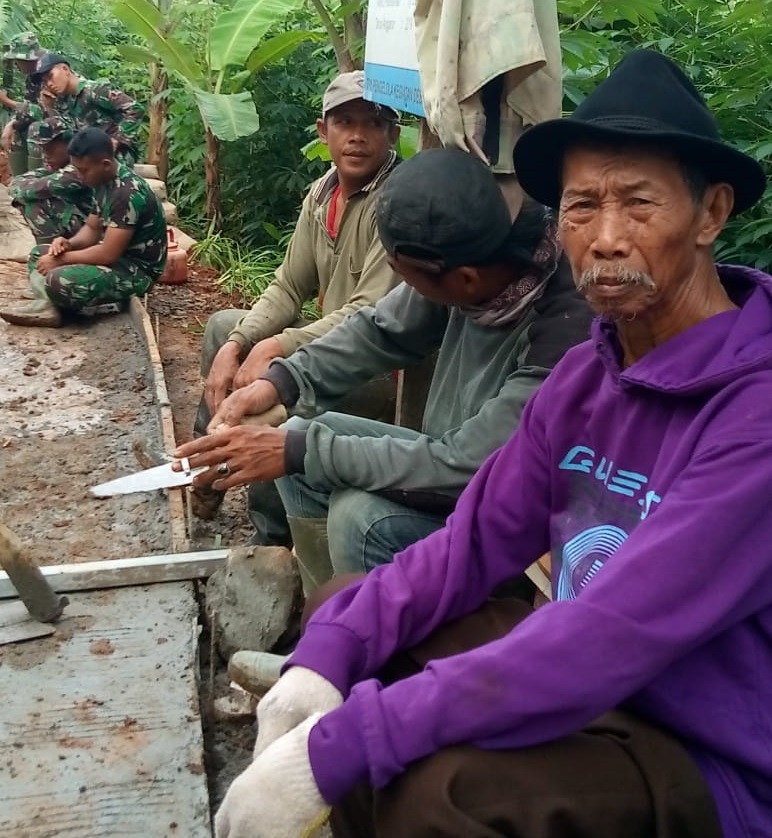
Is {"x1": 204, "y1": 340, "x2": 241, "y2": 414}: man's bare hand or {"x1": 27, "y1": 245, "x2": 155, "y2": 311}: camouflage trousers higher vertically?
{"x1": 204, "y1": 340, "x2": 241, "y2": 414}: man's bare hand

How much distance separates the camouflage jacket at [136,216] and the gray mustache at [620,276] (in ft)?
17.0

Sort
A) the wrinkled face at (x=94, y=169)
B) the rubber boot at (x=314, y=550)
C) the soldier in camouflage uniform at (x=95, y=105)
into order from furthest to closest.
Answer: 1. the soldier in camouflage uniform at (x=95, y=105)
2. the wrinkled face at (x=94, y=169)
3. the rubber boot at (x=314, y=550)

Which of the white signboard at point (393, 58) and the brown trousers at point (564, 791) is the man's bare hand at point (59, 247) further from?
the brown trousers at point (564, 791)

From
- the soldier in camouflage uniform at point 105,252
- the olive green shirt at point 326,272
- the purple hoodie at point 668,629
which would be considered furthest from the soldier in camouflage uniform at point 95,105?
the purple hoodie at point 668,629

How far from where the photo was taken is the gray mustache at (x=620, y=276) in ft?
4.74

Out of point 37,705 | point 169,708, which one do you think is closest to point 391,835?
point 169,708

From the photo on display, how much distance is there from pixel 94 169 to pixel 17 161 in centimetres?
486

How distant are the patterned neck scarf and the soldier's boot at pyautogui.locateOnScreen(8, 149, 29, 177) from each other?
9.32 metres

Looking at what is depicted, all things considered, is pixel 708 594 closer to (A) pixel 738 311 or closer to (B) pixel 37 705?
(A) pixel 738 311

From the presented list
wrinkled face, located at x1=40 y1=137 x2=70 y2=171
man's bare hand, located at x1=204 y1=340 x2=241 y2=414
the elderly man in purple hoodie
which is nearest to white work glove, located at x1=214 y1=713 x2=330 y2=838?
the elderly man in purple hoodie

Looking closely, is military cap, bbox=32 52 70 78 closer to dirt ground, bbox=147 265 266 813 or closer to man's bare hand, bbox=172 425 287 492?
dirt ground, bbox=147 265 266 813

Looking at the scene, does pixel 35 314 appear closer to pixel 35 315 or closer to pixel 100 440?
pixel 35 315

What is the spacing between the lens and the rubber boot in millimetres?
2592

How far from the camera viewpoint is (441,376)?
2.53 meters
